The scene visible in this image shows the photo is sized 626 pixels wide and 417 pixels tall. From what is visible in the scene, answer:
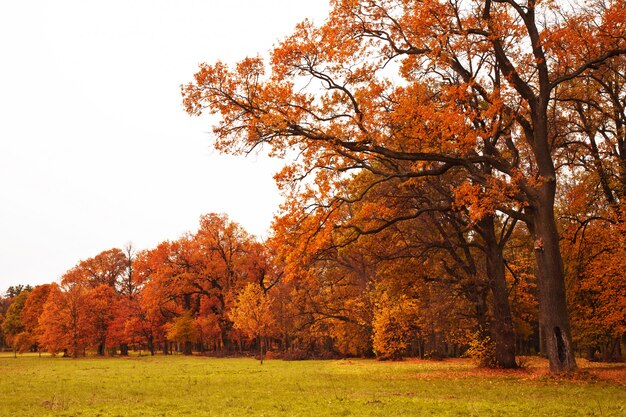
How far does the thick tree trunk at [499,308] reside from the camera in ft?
77.2

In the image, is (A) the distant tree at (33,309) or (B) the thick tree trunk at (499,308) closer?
Result: (B) the thick tree trunk at (499,308)

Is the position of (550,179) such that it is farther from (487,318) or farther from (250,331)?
(250,331)

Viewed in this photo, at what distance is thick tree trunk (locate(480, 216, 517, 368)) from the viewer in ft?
77.2

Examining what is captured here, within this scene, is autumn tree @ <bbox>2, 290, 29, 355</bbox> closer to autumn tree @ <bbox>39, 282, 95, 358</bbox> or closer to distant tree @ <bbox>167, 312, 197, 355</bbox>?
autumn tree @ <bbox>39, 282, 95, 358</bbox>

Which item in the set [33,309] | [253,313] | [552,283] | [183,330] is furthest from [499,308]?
[33,309]

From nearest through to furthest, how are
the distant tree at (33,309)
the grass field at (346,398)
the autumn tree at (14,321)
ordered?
the grass field at (346,398) → the distant tree at (33,309) → the autumn tree at (14,321)

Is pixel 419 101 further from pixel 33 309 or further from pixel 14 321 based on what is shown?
pixel 14 321

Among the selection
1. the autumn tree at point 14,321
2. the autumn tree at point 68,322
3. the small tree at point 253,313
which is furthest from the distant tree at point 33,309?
the small tree at point 253,313

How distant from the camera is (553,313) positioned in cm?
1758

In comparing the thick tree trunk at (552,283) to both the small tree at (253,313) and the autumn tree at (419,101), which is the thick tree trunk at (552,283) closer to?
the autumn tree at (419,101)

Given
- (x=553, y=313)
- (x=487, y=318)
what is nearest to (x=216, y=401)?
(x=553, y=313)

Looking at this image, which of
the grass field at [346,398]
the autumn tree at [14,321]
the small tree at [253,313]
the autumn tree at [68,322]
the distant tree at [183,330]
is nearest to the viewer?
the grass field at [346,398]

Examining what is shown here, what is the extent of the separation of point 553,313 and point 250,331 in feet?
107

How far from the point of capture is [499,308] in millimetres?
23734
